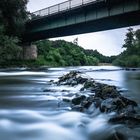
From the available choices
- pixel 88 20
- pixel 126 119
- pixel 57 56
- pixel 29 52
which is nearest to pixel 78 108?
pixel 126 119

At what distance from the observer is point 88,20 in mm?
40594

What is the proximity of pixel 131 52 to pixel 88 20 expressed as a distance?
50073 millimetres

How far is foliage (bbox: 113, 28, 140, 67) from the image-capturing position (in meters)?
74.4

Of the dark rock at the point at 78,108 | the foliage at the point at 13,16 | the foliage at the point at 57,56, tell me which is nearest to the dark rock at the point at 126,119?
the dark rock at the point at 78,108

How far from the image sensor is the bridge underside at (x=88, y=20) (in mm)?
34938

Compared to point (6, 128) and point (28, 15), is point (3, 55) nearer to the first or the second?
point (28, 15)

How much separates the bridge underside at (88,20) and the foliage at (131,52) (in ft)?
81.7

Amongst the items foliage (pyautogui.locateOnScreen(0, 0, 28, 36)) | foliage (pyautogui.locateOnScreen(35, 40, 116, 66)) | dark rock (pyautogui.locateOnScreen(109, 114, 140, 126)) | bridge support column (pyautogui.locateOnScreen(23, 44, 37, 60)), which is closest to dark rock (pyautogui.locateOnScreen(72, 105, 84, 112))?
dark rock (pyautogui.locateOnScreen(109, 114, 140, 126))

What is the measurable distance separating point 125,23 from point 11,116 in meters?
30.4

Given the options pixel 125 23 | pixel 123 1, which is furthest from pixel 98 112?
pixel 125 23

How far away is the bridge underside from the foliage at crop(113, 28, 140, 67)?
980 inches

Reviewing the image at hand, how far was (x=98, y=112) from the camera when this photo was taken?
34.6ft

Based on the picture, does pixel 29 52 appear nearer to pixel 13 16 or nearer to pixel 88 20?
pixel 13 16

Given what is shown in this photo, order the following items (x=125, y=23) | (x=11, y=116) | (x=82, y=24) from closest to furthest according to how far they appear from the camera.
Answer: (x=11, y=116) → (x=125, y=23) → (x=82, y=24)
